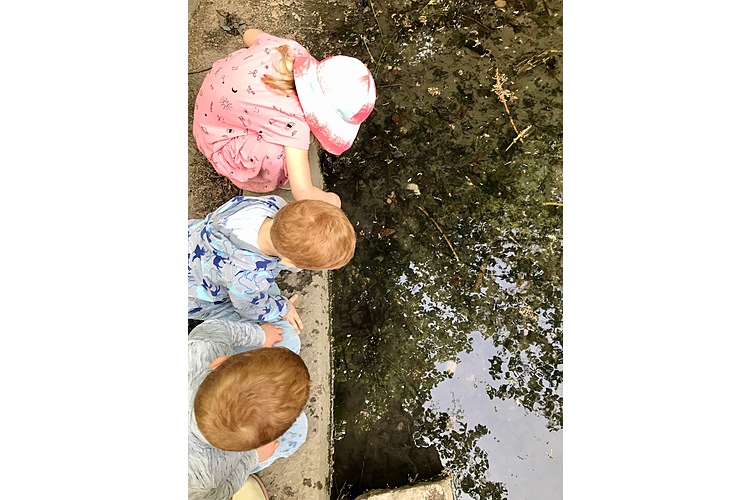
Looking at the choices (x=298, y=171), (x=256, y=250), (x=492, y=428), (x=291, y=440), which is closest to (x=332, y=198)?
(x=298, y=171)

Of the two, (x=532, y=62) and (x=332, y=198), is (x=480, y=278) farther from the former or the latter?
(x=532, y=62)

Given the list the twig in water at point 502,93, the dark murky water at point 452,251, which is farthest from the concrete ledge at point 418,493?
the twig in water at point 502,93

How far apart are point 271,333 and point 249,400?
0.37 metres

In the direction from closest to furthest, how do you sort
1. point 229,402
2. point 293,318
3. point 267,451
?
point 229,402 < point 267,451 < point 293,318

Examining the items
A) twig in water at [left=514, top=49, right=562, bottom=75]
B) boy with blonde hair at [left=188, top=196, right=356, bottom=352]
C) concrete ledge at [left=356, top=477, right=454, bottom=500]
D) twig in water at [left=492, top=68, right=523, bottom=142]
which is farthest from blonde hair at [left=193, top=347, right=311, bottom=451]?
twig in water at [left=514, top=49, right=562, bottom=75]

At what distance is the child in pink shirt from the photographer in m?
1.13

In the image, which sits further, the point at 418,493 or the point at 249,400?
the point at 418,493

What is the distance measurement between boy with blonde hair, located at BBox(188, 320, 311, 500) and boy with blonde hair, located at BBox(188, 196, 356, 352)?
12 centimetres

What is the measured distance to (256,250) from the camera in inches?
45.5

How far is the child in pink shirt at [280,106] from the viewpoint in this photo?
1131 millimetres

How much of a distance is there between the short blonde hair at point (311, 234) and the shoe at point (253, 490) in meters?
0.72

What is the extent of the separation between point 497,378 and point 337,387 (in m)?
0.50

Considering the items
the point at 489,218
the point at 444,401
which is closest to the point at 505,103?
the point at 489,218

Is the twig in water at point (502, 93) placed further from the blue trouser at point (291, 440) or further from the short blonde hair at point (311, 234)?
the blue trouser at point (291, 440)
